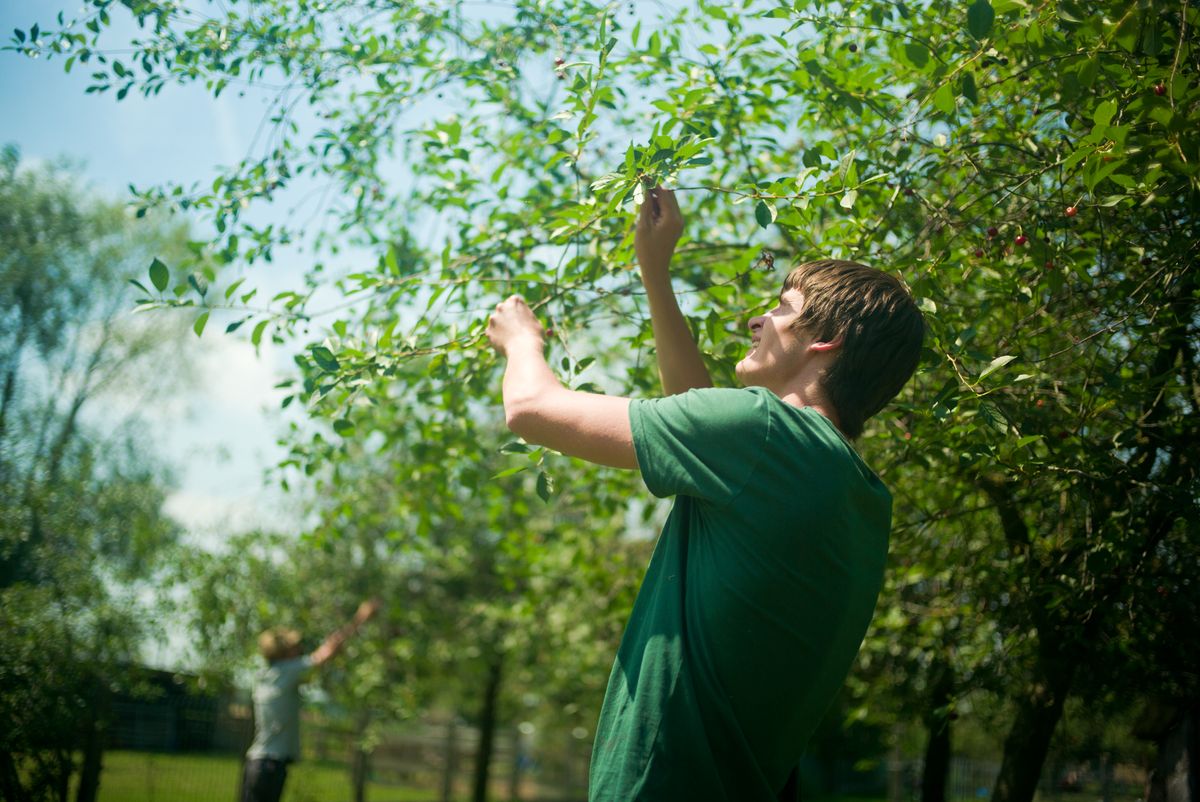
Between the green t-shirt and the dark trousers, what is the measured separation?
600cm

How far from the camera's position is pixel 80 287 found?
18.2 meters

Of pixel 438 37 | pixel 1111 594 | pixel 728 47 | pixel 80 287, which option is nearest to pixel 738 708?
pixel 1111 594

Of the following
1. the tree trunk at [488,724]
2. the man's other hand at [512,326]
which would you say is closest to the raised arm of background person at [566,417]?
the man's other hand at [512,326]

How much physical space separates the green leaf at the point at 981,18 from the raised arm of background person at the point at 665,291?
0.78 m

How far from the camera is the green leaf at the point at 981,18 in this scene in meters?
2.04

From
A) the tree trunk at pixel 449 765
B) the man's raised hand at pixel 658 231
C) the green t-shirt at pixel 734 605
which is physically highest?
the man's raised hand at pixel 658 231

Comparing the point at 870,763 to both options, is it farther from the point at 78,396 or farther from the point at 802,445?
the point at 78,396

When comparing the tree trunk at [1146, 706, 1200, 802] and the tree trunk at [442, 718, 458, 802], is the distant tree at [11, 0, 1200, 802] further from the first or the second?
the tree trunk at [442, 718, 458, 802]

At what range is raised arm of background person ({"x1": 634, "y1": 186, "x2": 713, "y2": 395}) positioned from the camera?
6.12 ft

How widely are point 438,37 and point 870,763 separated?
5607 mm

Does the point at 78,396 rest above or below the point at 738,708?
above

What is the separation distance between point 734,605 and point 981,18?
146 cm

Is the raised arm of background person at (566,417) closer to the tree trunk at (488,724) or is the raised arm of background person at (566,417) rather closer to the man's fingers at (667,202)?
the man's fingers at (667,202)

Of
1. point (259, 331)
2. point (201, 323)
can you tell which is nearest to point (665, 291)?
point (201, 323)
